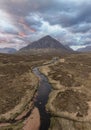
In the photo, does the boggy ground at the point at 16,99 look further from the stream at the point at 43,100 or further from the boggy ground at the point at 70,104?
the boggy ground at the point at 70,104

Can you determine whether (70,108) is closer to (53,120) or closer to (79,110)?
(79,110)

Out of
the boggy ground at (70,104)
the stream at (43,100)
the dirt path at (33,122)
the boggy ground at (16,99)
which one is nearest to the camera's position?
the dirt path at (33,122)

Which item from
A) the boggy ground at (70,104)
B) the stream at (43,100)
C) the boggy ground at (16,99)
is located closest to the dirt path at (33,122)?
the boggy ground at (16,99)

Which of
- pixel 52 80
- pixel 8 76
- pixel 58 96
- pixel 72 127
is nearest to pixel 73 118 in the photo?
pixel 72 127

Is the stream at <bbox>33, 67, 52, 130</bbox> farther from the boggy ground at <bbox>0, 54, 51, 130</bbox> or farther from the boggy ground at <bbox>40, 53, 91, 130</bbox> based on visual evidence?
the boggy ground at <bbox>0, 54, 51, 130</bbox>

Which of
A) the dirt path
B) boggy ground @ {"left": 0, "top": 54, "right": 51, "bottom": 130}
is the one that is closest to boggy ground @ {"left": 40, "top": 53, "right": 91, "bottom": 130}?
the dirt path

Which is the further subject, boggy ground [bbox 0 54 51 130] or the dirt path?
boggy ground [bbox 0 54 51 130]

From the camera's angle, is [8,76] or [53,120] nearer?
[53,120]

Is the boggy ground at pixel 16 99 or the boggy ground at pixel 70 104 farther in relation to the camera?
the boggy ground at pixel 16 99
